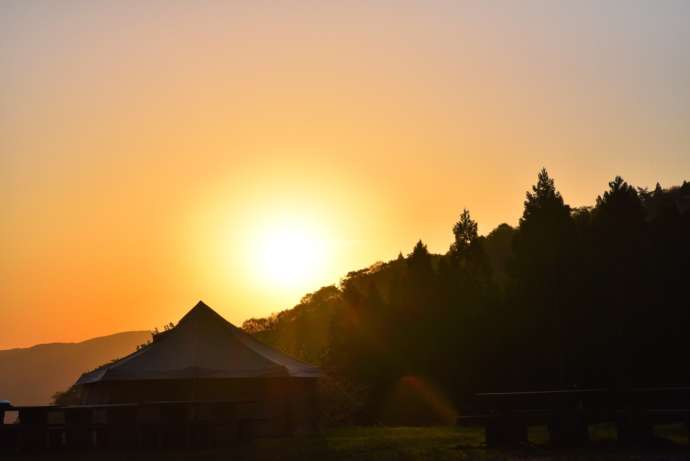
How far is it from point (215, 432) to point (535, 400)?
11.0 meters

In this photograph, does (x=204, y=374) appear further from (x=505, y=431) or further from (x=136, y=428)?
(x=505, y=431)

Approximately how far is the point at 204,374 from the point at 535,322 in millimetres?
26492

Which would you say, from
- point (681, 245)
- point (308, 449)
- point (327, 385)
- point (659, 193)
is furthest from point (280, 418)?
point (659, 193)

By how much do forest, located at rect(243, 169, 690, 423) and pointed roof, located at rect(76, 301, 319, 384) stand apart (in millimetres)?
18027

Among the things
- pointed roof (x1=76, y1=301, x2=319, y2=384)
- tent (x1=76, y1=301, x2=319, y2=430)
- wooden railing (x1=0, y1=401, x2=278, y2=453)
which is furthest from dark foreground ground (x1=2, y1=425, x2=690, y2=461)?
tent (x1=76, y1=301, x2=319, y2=430)

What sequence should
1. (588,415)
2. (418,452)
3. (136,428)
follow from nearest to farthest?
(418,452) → (588,415) → (136,428)

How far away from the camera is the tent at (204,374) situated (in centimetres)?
2720

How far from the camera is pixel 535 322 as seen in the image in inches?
1898

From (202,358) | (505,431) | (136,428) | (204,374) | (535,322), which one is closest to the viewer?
(505,431)

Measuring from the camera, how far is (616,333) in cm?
4462

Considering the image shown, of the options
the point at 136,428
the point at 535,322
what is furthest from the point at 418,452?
the point at 535,322

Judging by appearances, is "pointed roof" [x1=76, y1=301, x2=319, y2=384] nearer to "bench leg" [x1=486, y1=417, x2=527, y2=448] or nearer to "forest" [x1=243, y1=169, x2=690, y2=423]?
"bench leg" [x1=486, y1=417, x2=527, y2=448]

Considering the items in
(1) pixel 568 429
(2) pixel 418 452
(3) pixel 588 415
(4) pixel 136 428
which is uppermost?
(4) pixel 136 428

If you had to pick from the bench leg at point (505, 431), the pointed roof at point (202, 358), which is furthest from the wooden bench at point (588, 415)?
the pointed roof at point (202, 358)
